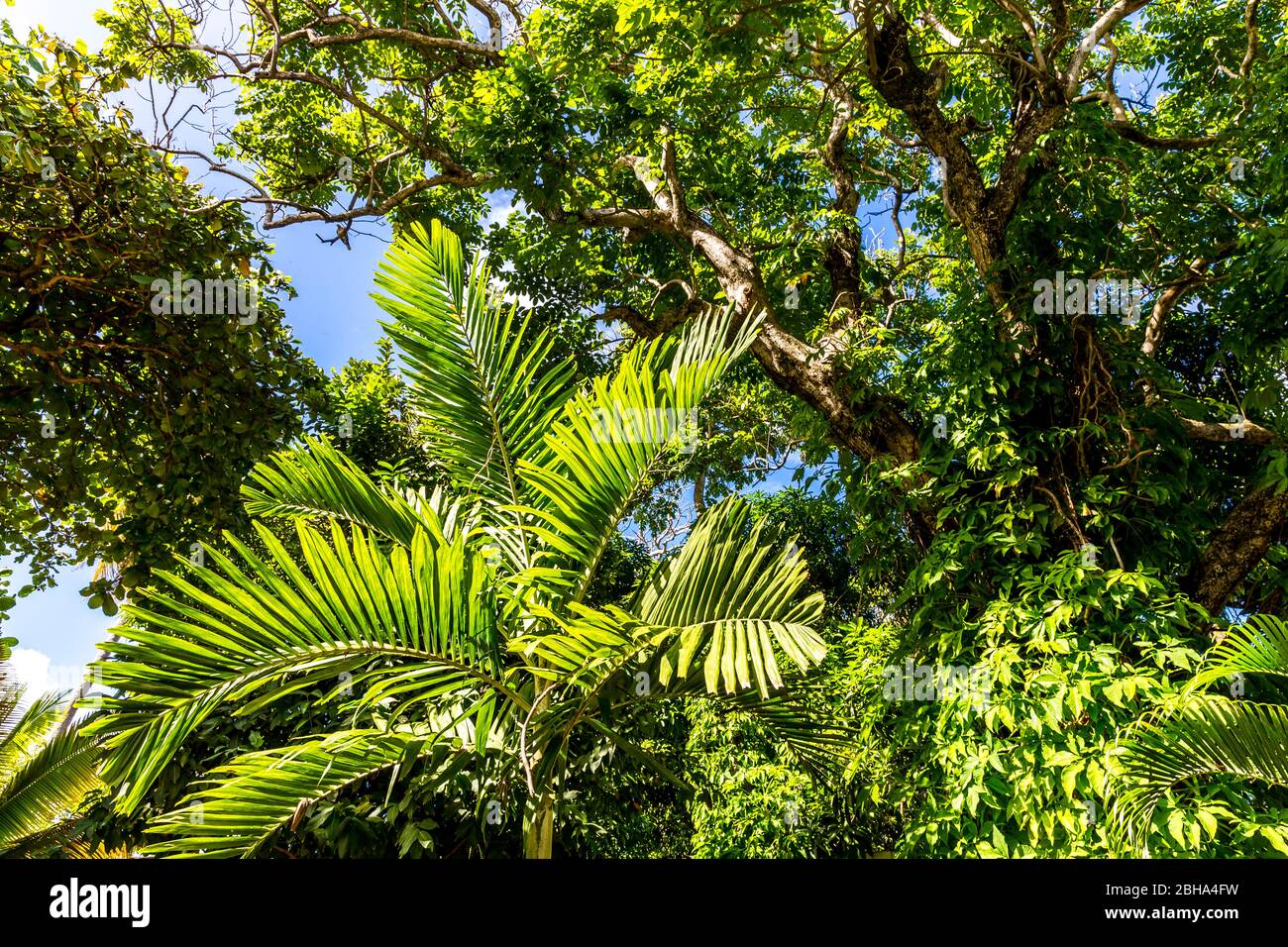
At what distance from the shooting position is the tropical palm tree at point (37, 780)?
515 centimetres

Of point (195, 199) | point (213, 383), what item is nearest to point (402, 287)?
point (213, 383)

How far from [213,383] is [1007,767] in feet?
14.9

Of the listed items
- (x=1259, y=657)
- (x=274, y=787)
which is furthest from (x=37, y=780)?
(x=1259, y=657)

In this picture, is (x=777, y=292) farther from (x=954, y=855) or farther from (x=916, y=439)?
(x=954, y=855)

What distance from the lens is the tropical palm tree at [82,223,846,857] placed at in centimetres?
214

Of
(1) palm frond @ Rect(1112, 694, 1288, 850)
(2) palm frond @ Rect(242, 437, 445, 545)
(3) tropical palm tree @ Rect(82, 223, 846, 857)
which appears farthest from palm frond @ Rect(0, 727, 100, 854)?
(1) palm frond @ Rect(1112, 694, 1288, 850)

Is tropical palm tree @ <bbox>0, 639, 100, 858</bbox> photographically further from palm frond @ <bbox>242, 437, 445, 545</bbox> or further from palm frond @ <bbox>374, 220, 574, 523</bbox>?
palm frond @ <bbox>374, 220, 574, 523</bbox>

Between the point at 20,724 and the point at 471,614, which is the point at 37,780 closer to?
the point at 20,724

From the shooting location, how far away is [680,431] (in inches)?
104

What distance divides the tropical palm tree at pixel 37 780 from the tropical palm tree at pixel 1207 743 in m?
5.92

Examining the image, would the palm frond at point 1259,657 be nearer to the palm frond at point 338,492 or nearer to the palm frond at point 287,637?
the palm frond at point 287,637

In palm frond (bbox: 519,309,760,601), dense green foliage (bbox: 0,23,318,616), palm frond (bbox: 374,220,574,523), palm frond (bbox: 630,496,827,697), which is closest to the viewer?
palm frond (bbox: 630,496,827,697)

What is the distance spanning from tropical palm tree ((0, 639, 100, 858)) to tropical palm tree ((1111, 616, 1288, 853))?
592cm

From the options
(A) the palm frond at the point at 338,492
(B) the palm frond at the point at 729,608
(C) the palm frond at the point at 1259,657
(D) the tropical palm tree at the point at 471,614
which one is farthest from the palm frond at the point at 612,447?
(C) the palm frond at the point at 1259,657
